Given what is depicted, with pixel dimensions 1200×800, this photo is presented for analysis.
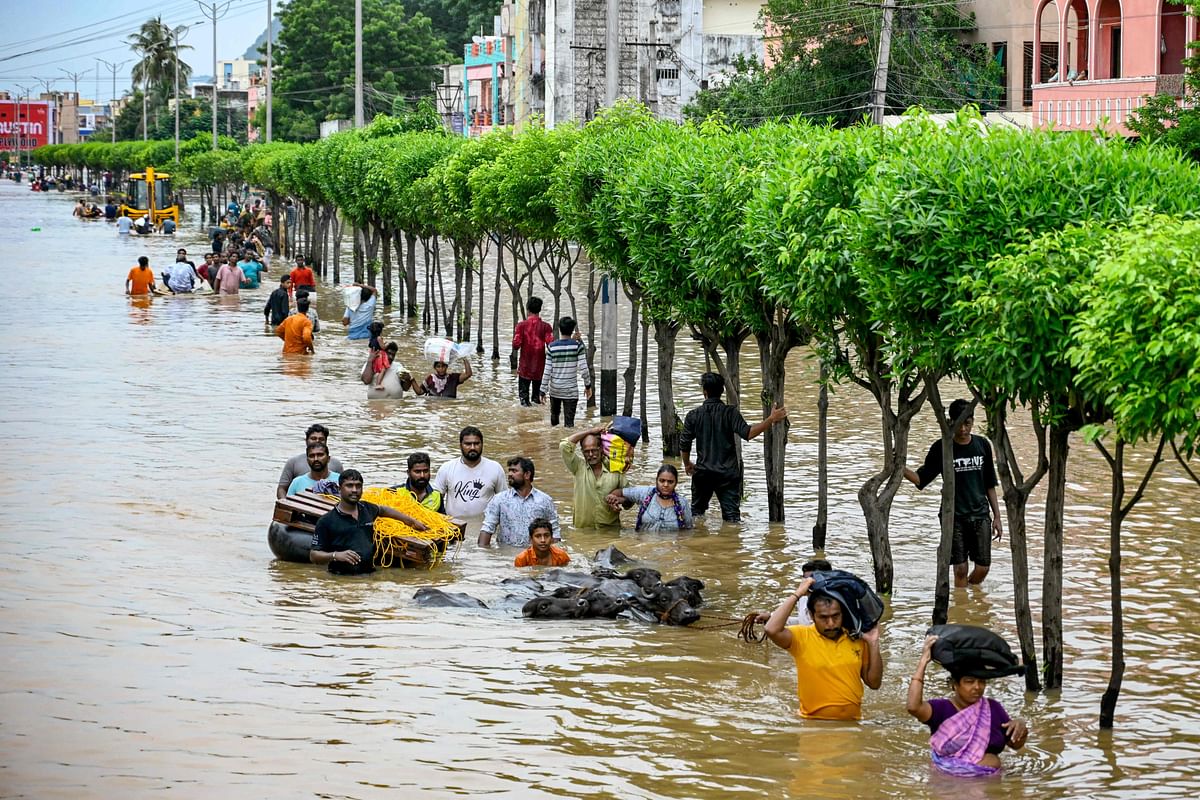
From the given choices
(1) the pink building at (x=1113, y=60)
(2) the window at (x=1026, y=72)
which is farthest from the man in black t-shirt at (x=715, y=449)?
(2) the window at (x=1026, y=72)

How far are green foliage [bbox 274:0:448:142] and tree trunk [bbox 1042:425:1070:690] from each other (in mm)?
91340

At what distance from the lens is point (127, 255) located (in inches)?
2574

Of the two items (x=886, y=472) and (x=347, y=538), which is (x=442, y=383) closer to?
(x=347, y=538)

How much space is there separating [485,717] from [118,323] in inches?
1195

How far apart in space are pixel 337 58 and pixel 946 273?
319 feet

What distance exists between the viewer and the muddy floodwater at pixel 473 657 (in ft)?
31.9

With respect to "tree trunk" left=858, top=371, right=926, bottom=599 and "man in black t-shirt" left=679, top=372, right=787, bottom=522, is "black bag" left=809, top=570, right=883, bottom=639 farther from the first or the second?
"man in black t-shirt" left=679, top=372, right=787, bottom=522

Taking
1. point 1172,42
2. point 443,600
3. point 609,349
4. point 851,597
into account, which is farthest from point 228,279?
point 851,597

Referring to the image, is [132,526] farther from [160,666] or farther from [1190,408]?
[1190,408]

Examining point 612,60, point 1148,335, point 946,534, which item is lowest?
point 946,534

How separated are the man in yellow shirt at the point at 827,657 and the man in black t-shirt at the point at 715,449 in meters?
5.71

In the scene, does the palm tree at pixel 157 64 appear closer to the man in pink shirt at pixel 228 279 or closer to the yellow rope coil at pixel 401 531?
the man in pink shirt at pixel 228 279

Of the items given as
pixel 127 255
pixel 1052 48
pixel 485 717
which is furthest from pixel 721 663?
pixel 127 255

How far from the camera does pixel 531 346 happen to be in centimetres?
2441
